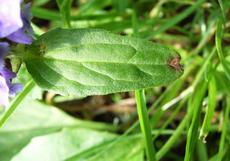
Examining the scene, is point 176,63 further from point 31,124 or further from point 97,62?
point 31,124

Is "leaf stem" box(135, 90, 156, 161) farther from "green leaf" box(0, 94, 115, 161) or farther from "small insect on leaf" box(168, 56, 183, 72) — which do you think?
"green leaf" box(0, 94, 115, 161)

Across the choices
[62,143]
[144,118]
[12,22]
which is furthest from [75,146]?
[12,22]

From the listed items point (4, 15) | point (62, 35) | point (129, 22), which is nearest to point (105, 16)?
point (129, 22)

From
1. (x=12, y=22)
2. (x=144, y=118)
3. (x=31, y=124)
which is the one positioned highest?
(x=12, y=22)

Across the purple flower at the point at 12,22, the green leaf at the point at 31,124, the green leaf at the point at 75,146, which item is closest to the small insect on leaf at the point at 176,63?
the purple flower at the point at 12,22

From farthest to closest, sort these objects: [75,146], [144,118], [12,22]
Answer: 1. [75,146]
2. [144,118]
3. [12,22]

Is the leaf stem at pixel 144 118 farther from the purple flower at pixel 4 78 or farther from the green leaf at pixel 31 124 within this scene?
the green leaf at pixel 31 124

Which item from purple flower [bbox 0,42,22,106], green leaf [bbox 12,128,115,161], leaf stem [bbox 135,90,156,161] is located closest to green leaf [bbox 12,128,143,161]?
green leaf [bbox 12,128,115,161]

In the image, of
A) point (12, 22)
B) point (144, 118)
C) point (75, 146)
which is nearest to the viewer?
point (12, 22)

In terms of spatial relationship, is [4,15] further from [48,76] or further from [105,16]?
[105,16]
